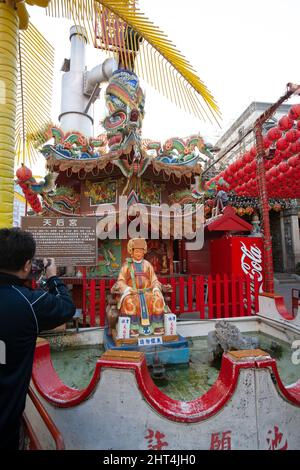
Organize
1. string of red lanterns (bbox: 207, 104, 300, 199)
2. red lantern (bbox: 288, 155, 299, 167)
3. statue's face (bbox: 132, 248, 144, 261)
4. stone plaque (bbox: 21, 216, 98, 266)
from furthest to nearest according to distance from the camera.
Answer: red lantern (bbox: 288, 155, 299, 167) → string of red lanterns (bbox: 207, 104, 300, 199) → statue's face (bbox: 132, 248, 144, 261) → stone plaque (bbox: 21, 216, 98, 266)

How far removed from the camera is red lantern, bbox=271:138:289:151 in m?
7.40

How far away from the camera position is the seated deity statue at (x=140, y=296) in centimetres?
471

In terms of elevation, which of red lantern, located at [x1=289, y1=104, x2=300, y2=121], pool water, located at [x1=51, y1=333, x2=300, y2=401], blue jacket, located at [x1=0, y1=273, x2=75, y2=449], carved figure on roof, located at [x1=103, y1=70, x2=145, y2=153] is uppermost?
carved figure on roof, located at [x1=103, y1=70, x2=145, y2=153]

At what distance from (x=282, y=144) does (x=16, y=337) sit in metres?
8.08

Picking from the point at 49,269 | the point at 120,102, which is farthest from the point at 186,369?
the point at 120,102

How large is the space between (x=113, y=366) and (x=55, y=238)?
3.28m

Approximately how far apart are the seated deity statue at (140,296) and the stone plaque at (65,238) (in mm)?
754

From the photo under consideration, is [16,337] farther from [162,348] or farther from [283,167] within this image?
[283,167]

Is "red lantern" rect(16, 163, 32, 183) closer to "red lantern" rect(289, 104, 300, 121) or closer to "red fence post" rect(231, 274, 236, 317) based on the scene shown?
"red fence post" rect(231, 274, 236, 317)

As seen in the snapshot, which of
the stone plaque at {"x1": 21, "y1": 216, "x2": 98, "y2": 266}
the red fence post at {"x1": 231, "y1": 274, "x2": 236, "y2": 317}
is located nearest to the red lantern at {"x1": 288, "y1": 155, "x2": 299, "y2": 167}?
the red fence post at {"x1": 231, "y1": 274, "x2": 236, "y2": 317}

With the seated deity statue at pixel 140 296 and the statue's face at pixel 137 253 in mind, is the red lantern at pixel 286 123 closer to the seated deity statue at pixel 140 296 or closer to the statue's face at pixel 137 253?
the seated deity statue at pixel 140 296

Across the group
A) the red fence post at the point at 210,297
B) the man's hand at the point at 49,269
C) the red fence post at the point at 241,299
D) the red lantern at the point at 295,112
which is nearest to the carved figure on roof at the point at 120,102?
the red lantern at the point at 295,112

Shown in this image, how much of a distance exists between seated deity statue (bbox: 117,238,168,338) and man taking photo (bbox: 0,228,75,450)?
10.2 feet
